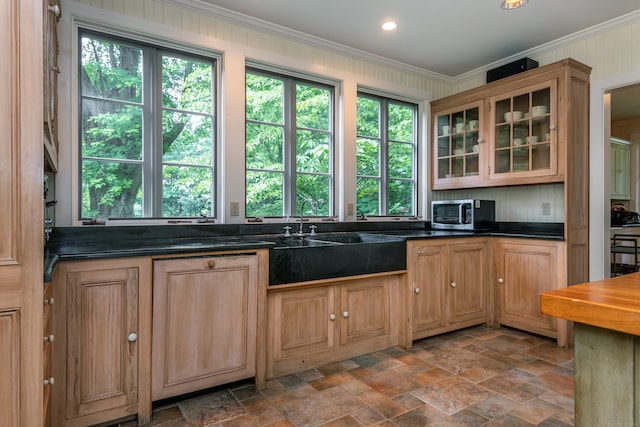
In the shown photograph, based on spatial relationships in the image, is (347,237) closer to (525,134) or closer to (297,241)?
(297,241)

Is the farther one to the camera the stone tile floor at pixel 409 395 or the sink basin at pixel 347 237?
the sink basin at pixel 347 237

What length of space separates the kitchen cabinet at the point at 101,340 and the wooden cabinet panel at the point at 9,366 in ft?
1.89

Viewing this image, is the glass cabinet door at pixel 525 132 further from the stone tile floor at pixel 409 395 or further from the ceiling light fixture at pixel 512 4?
the stone tile floor at pixel 409 395

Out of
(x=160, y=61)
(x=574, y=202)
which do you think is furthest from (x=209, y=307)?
(x=574, y=202)

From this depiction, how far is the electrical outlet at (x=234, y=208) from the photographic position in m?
2.94

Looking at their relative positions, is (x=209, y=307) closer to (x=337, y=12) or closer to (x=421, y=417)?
(x=421, y=417)

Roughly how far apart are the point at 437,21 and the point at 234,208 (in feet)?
7.41

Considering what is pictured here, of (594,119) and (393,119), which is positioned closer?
(594,119)

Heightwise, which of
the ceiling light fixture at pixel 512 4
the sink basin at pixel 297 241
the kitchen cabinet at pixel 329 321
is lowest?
the kitchen cabinet at pixel 329 321

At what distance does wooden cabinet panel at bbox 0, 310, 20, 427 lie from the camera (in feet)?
3.69

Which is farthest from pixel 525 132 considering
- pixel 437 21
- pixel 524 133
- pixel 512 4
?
pixel 437 21

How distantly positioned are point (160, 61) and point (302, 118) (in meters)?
1.24

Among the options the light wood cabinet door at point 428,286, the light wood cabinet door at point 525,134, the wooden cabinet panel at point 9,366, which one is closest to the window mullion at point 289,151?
the light wood cabinet door at point 428,286

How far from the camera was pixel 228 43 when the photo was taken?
2934 millimetres
